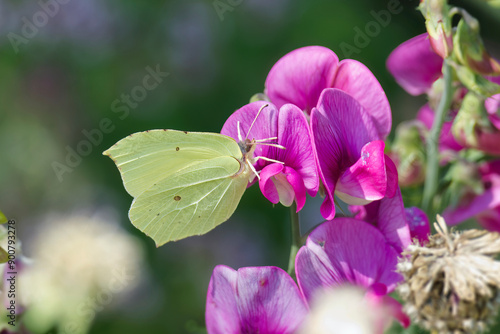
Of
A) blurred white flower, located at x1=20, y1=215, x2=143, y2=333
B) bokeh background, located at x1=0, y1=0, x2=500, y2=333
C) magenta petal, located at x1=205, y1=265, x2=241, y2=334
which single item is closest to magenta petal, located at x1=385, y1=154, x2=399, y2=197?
magenta petal, located at x1=205, y1=265, x2=241, y2=334

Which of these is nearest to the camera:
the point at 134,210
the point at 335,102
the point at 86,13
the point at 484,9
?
the point at 335,102

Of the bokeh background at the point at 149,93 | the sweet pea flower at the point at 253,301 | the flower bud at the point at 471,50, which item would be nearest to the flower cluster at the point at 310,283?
the sweet pea flower at the point at 253,301

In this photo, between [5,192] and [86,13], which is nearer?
[5,192]

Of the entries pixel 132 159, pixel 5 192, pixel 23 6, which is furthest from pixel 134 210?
pixel 23 6

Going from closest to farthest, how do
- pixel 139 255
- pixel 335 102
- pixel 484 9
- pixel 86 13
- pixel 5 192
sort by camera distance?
pixel 335 102 < pixel 139 255 < pixel 5 192 < pixel 86 13 < pixel 484 9

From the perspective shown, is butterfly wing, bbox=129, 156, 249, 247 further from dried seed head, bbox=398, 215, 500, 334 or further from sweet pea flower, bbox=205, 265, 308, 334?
dried seed head, bbox=398, 215, 500, 334

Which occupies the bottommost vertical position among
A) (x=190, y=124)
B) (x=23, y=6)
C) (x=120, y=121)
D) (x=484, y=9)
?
(x=484, y=9)

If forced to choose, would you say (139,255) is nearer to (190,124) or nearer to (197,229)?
(197,229)
